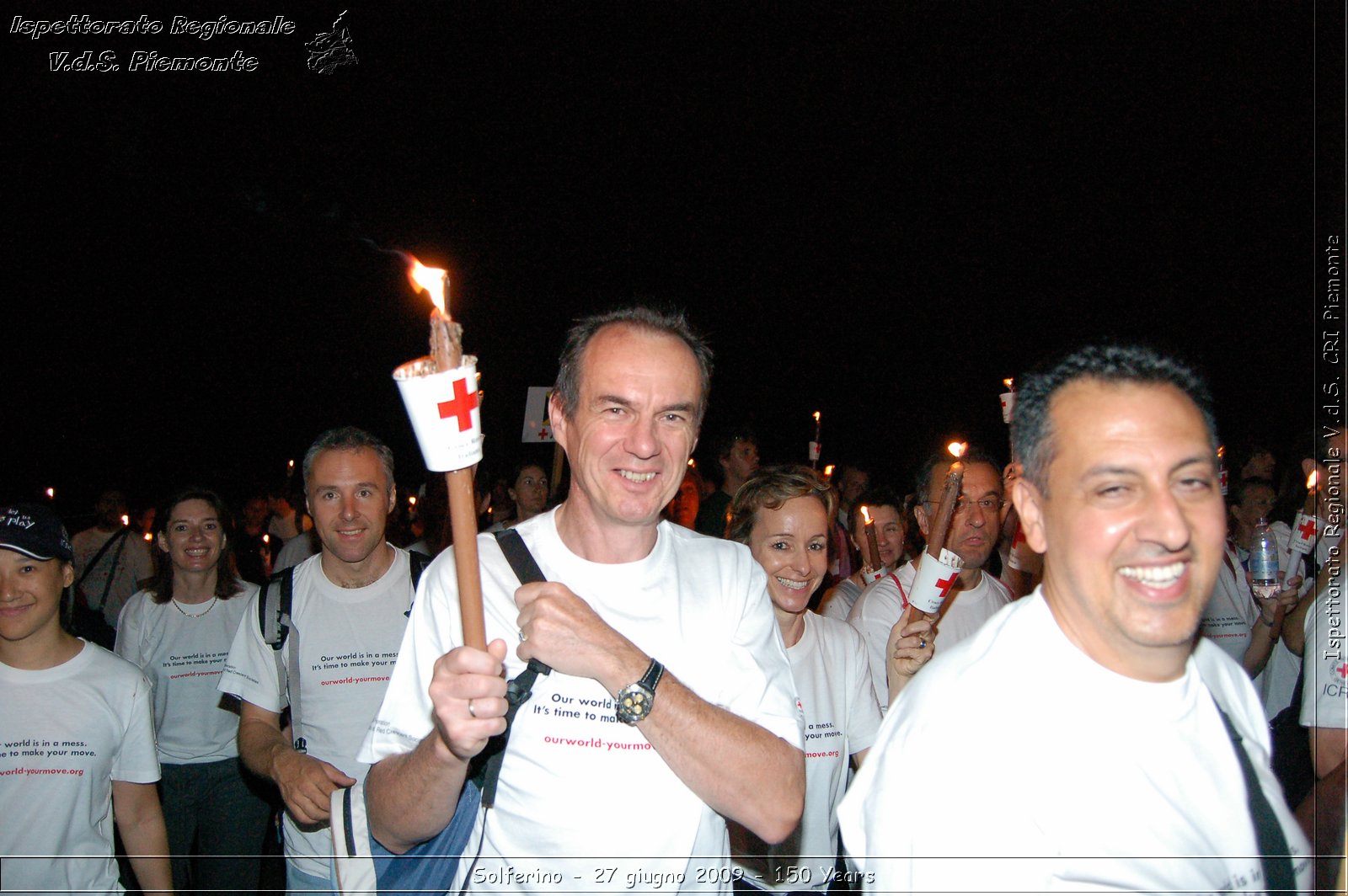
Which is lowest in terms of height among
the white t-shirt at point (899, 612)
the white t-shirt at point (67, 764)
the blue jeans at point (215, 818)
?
the blue jeans at point (215, 818)

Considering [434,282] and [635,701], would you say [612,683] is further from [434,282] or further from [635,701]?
[434,282]

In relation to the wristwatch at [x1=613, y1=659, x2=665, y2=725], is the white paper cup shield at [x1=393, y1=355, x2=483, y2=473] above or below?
above

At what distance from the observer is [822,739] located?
3910mm

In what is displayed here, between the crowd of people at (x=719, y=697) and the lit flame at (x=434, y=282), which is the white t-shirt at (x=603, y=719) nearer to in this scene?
the crowd of people at (x=719, y=697)

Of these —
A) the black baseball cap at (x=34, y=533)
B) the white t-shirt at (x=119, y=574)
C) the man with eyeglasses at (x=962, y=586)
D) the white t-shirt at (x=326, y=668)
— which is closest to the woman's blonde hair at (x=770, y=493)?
the man with eyeglasses at (x=962, y=586)

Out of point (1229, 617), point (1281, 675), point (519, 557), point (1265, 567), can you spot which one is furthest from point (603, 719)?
point (1229, 617)

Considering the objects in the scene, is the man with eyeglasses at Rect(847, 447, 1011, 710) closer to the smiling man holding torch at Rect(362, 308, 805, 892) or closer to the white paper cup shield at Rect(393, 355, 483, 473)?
the smiling man holding torch at Rect(362, 308, 805, 892)

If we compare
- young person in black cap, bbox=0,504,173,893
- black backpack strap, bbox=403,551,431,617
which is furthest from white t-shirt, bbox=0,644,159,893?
black backpack strap, bbox=403,551,431,617

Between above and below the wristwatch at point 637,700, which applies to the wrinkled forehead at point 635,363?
above

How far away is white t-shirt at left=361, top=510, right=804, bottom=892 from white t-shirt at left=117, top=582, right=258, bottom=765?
330 cm

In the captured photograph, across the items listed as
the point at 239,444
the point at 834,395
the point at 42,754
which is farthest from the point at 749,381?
the point at 42,754

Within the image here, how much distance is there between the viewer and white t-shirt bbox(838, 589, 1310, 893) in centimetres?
185

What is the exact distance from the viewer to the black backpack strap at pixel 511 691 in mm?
2303

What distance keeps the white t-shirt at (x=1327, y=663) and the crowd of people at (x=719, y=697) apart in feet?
0.04
